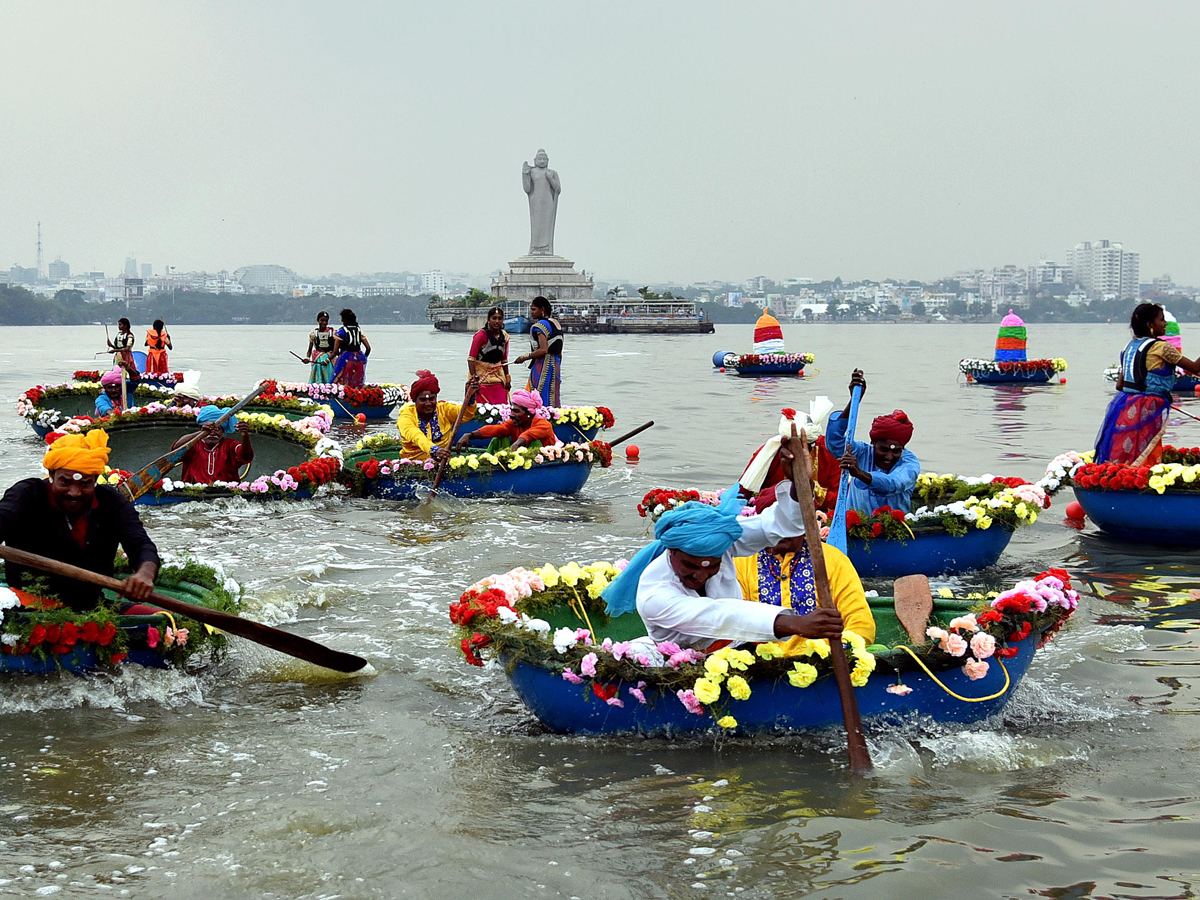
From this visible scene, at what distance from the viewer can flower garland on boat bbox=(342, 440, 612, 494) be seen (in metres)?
13.7

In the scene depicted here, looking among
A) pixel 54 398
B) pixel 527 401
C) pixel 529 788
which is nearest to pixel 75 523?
→ pixel 529 788

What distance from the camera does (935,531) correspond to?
9.76m

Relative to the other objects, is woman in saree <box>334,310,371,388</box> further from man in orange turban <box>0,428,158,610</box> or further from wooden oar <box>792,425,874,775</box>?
wooden oar <box>792,425,874,775</box>

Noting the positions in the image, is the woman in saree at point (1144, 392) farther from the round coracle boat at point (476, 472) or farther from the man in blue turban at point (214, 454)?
the man in blue turban at point (214, 454)

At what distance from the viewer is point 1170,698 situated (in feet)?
23.9

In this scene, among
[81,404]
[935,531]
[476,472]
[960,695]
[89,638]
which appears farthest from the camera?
[81,404]

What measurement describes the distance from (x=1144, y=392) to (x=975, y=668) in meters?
6.11

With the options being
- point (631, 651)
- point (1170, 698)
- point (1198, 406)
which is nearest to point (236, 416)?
point (631, 651)

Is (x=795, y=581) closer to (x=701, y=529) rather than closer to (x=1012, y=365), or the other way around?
(x=701, y=529)

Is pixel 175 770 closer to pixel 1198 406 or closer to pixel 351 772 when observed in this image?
pixel 351 772

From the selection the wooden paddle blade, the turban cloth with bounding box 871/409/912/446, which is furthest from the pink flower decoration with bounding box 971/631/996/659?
the turban cloth with bounding box 871/409/912/446

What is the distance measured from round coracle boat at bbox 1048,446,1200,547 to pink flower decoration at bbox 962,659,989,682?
5.27 metres

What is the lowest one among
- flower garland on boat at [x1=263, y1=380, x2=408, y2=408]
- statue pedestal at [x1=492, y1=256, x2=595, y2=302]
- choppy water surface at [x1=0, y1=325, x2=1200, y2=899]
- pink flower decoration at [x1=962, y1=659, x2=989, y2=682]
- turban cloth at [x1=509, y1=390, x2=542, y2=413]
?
choppy water surface at [x1=0, y1=325, x2=1200, y2=899]

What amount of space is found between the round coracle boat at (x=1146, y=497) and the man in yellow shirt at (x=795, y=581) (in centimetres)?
556
